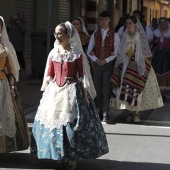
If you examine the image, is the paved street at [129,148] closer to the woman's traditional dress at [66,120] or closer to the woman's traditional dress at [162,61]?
the woman's traditional dress at [66,120]

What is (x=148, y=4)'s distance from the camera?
45.2 meters

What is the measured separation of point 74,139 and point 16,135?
89cm

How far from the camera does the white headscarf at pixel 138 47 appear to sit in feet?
35.4

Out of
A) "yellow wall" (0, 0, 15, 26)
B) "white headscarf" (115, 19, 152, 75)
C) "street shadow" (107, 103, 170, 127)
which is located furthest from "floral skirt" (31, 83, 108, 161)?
"yellow wall" (0, 0, 15, 26)

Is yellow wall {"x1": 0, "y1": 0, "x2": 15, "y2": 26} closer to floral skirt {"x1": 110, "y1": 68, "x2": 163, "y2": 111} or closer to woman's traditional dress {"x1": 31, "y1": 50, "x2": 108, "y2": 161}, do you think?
floral skirt {"x1": 110, "y1": 68, "x2": 163, "y2": 111}

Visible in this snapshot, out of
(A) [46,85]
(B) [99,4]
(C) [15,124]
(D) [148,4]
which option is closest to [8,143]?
(C) [15,124]

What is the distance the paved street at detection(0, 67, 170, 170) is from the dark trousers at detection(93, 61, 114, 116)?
0.35 meters

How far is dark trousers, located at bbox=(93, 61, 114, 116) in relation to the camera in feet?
36.0

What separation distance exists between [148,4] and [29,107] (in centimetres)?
3350

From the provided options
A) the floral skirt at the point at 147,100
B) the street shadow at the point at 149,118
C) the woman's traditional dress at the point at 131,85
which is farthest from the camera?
the street shadow at the point at 149,118

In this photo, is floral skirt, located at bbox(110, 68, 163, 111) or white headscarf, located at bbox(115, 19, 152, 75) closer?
white headscarf, located at bbox(115, 19, 152, 75)

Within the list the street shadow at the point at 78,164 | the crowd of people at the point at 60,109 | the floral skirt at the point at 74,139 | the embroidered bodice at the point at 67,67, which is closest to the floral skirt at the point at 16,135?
the crowd of people at the point at 60,109

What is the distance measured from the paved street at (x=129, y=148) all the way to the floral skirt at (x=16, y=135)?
0.62 feet

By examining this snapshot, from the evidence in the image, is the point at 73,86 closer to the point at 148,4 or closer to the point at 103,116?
the point at 103,116
